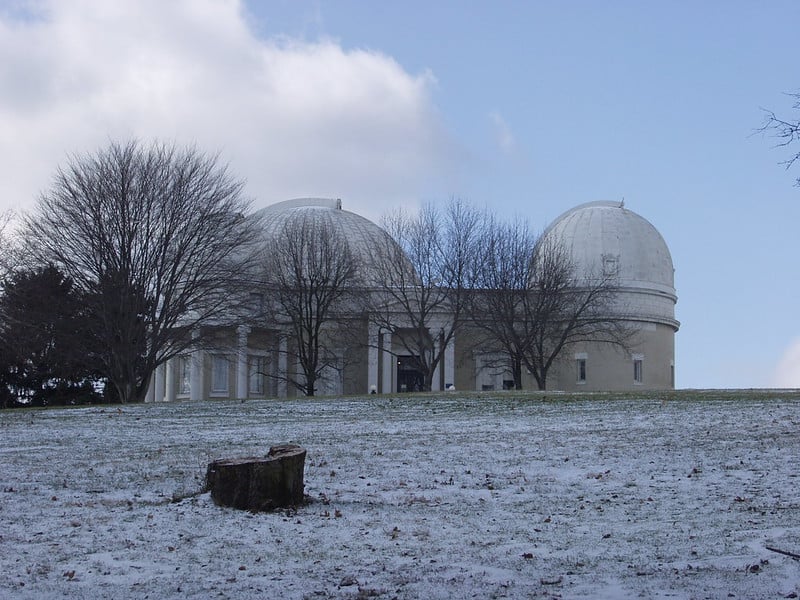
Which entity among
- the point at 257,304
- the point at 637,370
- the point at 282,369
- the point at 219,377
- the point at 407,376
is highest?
the point at 257,304

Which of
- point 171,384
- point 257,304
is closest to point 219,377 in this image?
point 171,384

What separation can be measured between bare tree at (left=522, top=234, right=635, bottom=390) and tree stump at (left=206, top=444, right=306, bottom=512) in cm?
3843

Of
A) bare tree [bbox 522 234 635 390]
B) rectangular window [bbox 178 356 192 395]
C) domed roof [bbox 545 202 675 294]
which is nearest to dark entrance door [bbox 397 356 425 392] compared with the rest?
bare tree [bbox 522 234 635 390]

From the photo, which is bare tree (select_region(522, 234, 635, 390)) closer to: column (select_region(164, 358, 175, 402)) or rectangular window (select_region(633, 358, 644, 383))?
rectangular window (select_region(633, 358, 644, 383))

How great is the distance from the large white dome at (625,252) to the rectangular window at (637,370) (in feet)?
8.88

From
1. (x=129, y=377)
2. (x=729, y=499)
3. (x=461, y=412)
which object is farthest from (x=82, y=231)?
(x=729, y=499)

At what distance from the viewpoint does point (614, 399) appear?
97.7 feet

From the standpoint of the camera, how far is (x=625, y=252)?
217 feet

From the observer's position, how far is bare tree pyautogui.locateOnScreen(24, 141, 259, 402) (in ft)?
129

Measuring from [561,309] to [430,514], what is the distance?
41.2 meters

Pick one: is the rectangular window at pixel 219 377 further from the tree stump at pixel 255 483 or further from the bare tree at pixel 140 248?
the tree stump at pixel 255 483

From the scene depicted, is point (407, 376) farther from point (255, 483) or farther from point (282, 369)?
point (255, 483)

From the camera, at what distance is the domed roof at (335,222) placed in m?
59.0

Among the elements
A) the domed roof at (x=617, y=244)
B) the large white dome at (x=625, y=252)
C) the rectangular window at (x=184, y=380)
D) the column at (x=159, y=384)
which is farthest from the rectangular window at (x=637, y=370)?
the column at (x=159, y=384)
